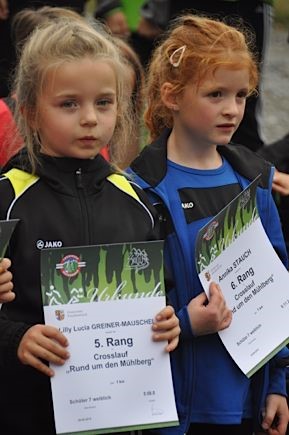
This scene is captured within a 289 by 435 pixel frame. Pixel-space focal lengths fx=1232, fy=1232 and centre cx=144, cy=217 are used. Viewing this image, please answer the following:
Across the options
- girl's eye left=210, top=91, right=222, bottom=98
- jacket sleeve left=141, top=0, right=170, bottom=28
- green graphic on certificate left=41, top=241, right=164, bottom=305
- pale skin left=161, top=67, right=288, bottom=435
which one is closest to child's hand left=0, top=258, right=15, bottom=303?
green graphic on certificate left=41, top=241, right=164, bottom=305

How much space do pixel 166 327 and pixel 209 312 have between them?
0.29 m

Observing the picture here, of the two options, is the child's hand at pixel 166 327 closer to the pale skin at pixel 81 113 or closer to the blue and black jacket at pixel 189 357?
the pale skin at pixel 81 113

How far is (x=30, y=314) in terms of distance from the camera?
11.0 ft

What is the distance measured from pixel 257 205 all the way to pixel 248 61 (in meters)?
0.44

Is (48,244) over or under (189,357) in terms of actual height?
over

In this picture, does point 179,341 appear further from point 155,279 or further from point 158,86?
point 158,86

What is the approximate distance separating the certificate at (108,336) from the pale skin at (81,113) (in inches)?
2.8

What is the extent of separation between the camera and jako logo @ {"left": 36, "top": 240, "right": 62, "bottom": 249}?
3.32 m

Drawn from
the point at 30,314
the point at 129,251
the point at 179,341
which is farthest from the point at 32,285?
the point at 179,341

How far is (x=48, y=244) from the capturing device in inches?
131

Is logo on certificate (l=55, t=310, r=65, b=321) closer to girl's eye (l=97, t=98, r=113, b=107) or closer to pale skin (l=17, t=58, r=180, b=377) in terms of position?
pale skin (l=17, t=58, r=180, b=377)

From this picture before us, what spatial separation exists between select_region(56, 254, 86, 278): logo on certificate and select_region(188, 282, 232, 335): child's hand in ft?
1.58

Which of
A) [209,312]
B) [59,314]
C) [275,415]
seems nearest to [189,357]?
[209,312]

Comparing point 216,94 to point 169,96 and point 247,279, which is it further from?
point 247,279
